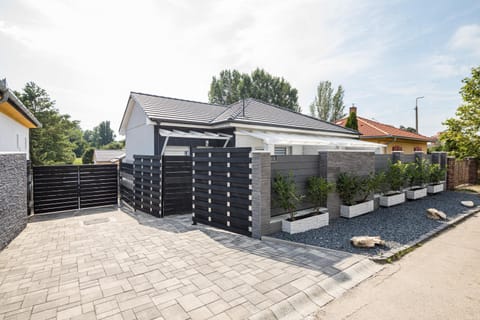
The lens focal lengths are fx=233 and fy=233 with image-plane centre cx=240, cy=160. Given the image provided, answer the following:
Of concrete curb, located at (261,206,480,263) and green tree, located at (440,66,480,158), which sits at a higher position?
green tree, located at (440,66,480,158)

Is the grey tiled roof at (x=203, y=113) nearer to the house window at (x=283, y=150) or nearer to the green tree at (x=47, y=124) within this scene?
the house window at (x=283, y=150)

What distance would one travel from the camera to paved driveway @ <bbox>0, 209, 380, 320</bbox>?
374 cm

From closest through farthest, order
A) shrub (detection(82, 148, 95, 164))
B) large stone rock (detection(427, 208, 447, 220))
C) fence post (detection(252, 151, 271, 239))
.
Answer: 1. fence post (detection(252, 151, 271, 239))
2. large stone rock (detection(427, 208, 447, 220))
3. shrub (detection(82, 148, 95, 164))

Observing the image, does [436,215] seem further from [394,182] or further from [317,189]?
[317,189]

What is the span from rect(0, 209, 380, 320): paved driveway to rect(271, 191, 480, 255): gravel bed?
74 cm

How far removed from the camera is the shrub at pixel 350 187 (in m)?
8.95

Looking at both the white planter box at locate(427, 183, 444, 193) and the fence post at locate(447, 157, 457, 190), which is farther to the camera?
the fence post at locate(447, 157, 457, 190)

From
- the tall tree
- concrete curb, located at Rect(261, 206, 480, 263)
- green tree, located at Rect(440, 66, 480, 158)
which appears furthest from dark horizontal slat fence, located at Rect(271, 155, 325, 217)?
the tall tree

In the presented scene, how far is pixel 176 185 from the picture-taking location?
10.0m

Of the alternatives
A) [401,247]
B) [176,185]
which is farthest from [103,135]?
[401,247]

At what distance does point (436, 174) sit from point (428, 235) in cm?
1015

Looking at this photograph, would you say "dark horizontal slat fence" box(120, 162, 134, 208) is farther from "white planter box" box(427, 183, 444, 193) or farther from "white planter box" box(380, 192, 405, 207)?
"white planter box" box(427, 183, 444, 193)

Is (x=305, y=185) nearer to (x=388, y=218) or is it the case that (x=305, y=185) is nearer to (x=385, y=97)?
(x=388, y=218)

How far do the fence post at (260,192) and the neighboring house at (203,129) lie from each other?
5.05 m
